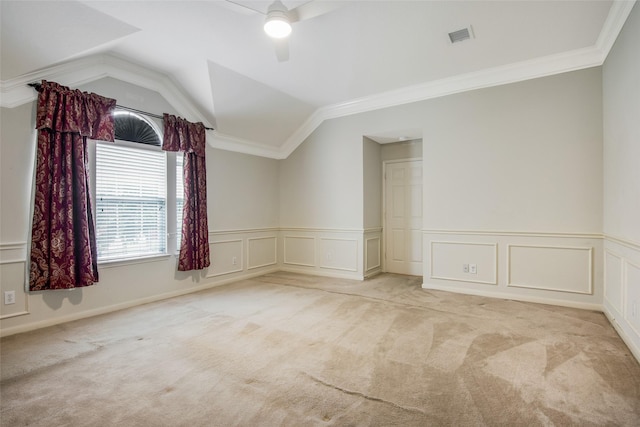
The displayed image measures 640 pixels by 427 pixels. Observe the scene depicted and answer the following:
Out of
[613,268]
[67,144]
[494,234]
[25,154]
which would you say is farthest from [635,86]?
[25,154]

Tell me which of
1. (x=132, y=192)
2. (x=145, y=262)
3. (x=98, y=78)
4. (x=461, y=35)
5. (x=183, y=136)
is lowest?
(x=145, y=262)

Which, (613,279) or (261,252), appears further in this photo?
(261,252)

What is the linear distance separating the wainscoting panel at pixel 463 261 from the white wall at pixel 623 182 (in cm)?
112

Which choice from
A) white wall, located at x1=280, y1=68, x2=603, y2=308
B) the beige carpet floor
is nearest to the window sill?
the beige carpet floor

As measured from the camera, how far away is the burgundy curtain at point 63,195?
3.04m

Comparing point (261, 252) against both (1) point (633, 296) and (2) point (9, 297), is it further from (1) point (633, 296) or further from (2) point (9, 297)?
(1) point (633, 296)

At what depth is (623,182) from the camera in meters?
2.79

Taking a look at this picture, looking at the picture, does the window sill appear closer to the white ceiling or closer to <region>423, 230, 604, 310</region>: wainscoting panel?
the white ceiling

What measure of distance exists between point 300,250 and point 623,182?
14.6 ft

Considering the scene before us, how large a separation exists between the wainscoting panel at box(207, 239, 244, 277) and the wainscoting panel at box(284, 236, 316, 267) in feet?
3.31

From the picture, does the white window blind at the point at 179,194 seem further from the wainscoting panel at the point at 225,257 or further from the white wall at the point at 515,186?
the white wall at the point at 515,186

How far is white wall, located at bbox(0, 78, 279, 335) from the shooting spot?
9.68 feet

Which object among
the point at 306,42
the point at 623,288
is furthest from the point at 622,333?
the point at 306,42

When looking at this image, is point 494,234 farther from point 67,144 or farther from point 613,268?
point 67,144
